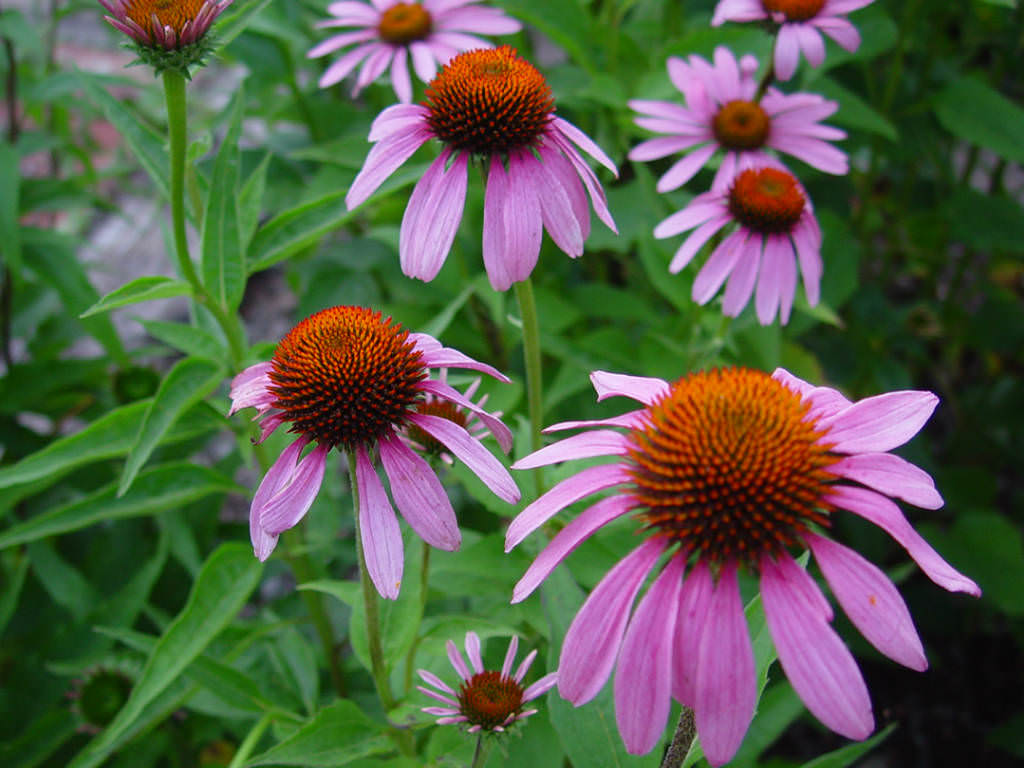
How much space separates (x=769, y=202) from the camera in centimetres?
143

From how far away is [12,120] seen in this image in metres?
2.02

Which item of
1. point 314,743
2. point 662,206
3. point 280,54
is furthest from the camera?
point 280,54

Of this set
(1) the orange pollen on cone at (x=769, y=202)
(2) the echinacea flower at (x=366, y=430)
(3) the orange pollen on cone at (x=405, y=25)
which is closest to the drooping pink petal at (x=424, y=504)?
(2) the echinacea flower at (x=366, y=430)

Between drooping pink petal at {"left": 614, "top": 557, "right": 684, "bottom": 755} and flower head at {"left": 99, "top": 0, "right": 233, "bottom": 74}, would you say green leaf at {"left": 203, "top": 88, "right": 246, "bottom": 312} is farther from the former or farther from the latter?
drooping pink petal at {"left": 614, "top": 557, "right": 684, "bottom": 755}

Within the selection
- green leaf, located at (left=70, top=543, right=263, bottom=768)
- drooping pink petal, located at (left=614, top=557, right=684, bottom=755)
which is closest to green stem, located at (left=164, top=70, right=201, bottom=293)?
green leaf, located at (left=70, top=543, right=263, bottom=768)

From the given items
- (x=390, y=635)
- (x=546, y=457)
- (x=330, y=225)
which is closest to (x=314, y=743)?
(x=390, y=635)

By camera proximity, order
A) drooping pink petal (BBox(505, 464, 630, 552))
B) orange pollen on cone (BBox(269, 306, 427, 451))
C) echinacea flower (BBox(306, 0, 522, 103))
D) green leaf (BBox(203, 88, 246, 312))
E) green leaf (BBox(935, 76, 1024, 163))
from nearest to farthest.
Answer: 1. drooping pink petal (BBox(505, 464, 630, 552))
2. orange pollen on cone (BBox(269, 306, 427, 451))
3. green leaf (BBox(203, 88, 246, 312))
4. echinacea flower (BBox(306, 0, 522, 103))
5. green leaf (BBox(935, 76, 1024, 163))

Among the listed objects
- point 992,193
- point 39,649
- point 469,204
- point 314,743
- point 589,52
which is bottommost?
point 39,649

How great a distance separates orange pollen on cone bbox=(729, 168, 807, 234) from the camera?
1434 millimetres

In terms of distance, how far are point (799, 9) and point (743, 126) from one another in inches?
9.1

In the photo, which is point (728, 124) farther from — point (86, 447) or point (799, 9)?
point (86, 447)

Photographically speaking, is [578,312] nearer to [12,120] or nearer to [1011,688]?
[12,120]

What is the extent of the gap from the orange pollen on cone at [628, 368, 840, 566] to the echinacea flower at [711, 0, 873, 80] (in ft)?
3.29

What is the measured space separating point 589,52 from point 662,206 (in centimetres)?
39
